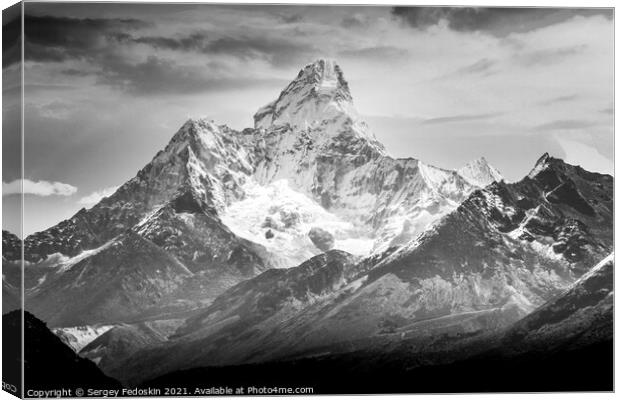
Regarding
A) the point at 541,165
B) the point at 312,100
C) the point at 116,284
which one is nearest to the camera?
the point at 541,165

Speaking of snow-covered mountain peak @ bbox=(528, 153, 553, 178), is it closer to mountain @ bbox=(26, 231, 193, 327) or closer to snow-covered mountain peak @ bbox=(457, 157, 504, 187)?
snow-covered mountain peak @ bbox=(457, 157, 504, 187)

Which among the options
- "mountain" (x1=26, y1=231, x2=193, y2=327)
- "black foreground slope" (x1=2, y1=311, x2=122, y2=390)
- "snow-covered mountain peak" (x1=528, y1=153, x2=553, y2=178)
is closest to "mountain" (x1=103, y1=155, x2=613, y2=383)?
"snow-covered mountain peak" (x1=528, y1=153, x2=553, y2=178)

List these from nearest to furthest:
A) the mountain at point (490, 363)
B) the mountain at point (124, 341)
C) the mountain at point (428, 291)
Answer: the mountain at point (490, 363), the mountain at point (124, 341), the mountain at point (428, 291)

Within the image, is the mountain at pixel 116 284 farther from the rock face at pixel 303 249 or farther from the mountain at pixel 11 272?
the mountain at pixel 11 272

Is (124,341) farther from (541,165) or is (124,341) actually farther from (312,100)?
(541,165)

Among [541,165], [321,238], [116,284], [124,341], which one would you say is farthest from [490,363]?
[116,284]

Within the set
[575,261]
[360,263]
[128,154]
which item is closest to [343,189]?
[360,263]

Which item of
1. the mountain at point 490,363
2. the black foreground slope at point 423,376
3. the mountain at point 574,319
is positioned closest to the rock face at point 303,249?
the mountain at point 574,319
